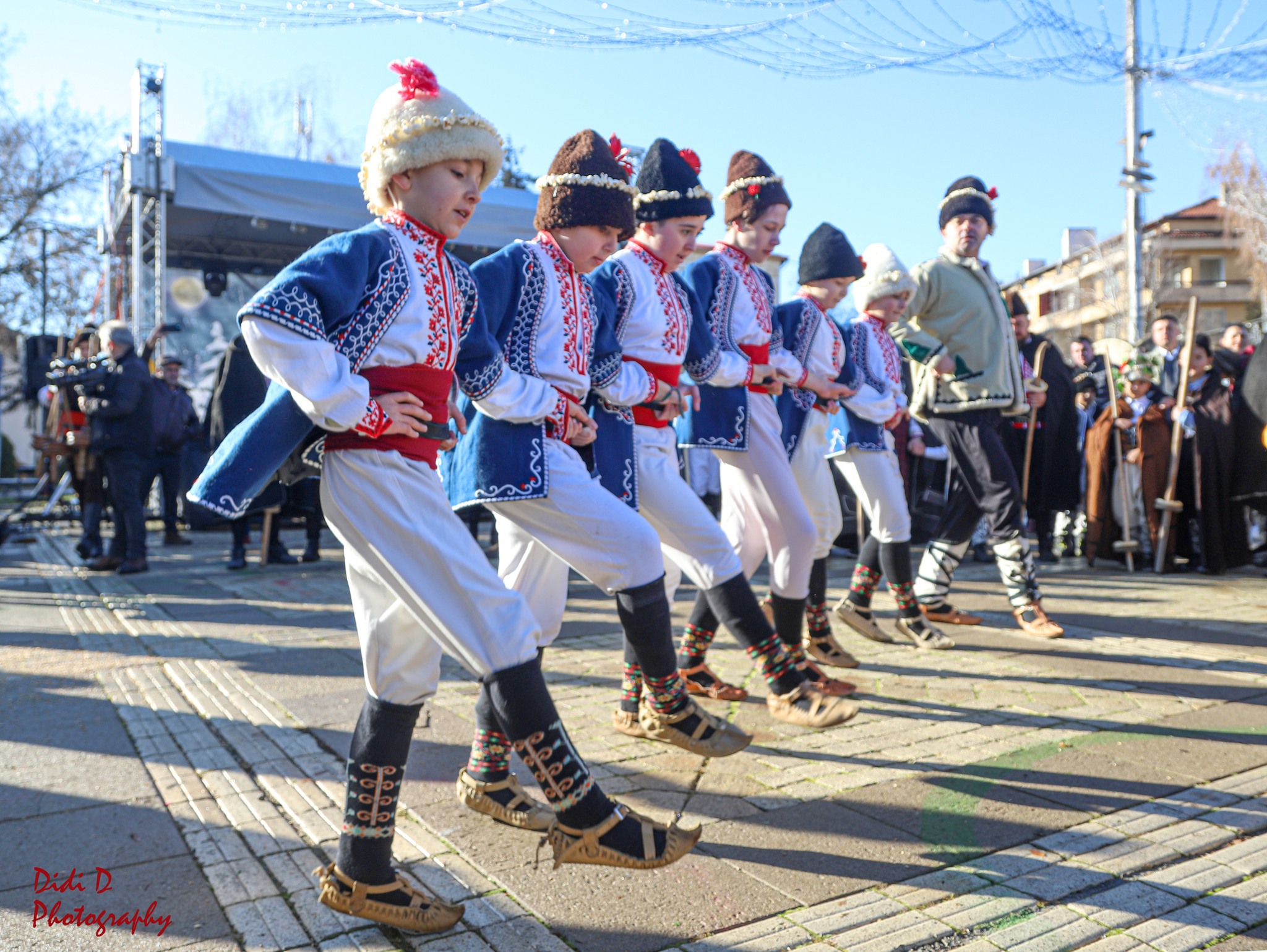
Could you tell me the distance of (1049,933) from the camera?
2.16 meters

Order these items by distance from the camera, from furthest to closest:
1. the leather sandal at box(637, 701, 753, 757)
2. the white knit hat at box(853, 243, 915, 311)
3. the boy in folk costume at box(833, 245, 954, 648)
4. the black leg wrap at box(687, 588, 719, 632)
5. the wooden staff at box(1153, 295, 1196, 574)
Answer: the wooden staff at box(1153, 295, 1196, 574) < the white knit hat at box(853, 243, 915, 311) < the boy in folk costume at box(833, 245, 954, 648) < the black leg wrap at box(687, 588, 719, 632) < the leather sandal at box(637, 701, 753, 757)

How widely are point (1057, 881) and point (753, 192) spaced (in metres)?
2.92

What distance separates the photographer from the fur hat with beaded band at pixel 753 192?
430 centimetres

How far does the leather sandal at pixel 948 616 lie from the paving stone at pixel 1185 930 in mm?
3651

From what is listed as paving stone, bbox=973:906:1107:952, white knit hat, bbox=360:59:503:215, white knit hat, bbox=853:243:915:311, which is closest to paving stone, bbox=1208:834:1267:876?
paving stone, bbox=973:906:1107:952

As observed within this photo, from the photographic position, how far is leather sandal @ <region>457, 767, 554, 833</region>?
2.79 metres

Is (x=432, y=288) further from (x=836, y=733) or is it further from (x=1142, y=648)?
(x=1142, y=648)

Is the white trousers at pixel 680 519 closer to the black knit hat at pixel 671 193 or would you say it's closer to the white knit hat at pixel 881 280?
the black knit hat at pixel 671 193

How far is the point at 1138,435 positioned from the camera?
869 cm

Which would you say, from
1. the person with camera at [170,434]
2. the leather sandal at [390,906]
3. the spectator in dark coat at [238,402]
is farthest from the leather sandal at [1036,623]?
the person with camera at [170,434]

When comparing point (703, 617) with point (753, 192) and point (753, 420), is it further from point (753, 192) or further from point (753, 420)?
point (753, 192)

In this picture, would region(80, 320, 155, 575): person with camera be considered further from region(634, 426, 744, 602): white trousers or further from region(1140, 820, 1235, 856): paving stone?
region(1140, 820, 1235, 856): paving stone

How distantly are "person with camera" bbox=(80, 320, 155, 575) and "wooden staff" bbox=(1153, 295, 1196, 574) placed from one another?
8.49 m

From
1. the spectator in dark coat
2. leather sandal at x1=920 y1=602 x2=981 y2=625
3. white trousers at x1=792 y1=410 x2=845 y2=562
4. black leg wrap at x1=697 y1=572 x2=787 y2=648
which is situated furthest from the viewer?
the spectator in dark coat
